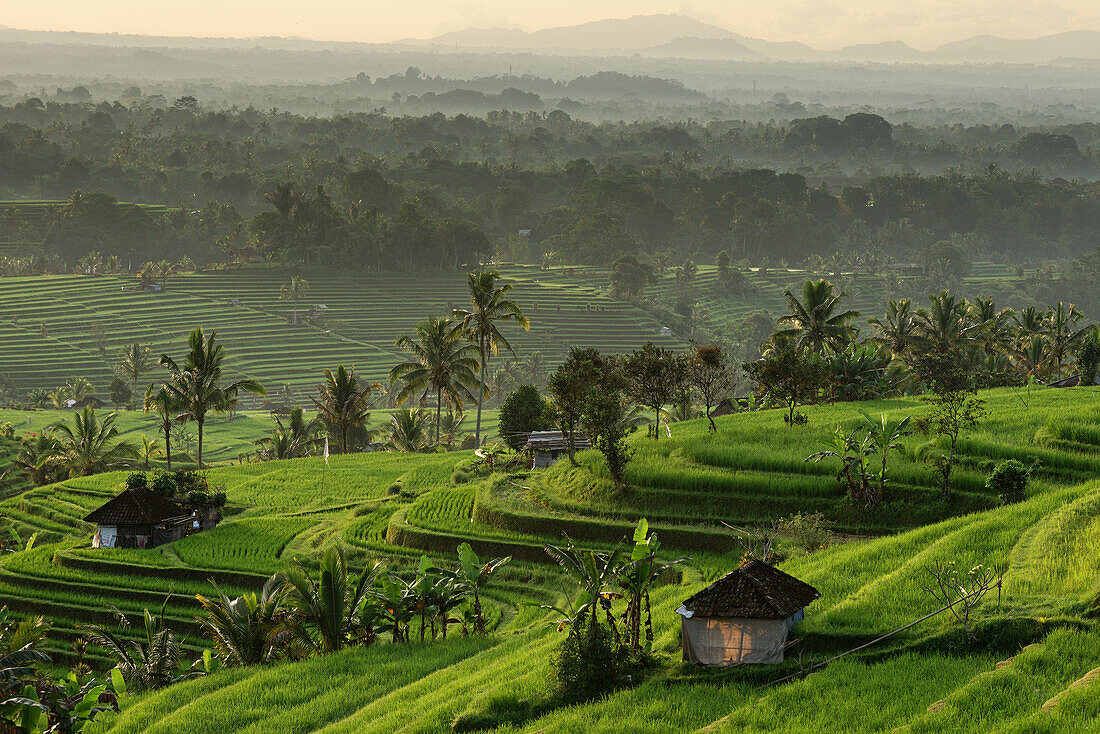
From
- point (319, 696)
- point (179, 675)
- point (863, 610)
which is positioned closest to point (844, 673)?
point (863, 610)

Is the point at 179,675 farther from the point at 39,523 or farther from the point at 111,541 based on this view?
the point at 39,523

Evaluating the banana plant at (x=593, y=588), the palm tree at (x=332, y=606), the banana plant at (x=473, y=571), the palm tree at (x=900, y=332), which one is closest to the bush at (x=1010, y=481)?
the banana plant at (x=593, y=588)

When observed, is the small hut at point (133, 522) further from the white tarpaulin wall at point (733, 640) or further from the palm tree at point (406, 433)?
the white tarpaulin wall at point (733, 640)

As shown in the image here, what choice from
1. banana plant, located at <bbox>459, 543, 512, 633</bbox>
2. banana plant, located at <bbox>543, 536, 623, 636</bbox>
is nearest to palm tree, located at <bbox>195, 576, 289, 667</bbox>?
banana plant, located at <bbox>459, 543, 512, 633</bbox>

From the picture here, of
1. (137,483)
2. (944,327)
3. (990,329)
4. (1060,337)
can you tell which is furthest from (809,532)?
(990,329)

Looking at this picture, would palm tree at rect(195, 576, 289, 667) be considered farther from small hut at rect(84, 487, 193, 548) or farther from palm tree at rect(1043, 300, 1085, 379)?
palm tree at rect(1043, 300, 1085, 379)
